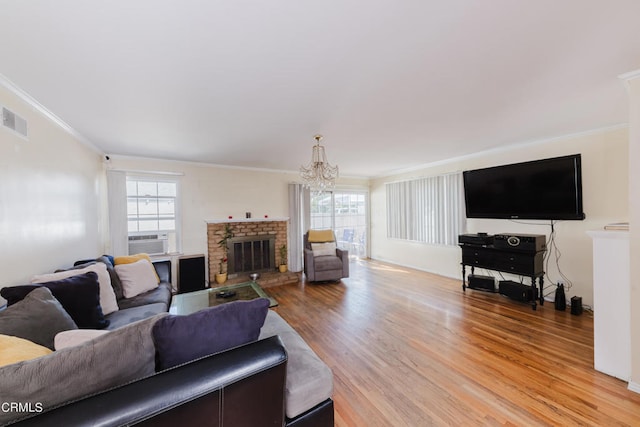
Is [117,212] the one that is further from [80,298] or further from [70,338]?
[70,338]

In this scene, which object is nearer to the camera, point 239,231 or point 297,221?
point 239,231

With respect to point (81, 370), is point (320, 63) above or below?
above

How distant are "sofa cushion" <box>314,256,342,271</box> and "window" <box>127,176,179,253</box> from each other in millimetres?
2635

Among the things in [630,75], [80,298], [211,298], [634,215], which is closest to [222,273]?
[211,298]

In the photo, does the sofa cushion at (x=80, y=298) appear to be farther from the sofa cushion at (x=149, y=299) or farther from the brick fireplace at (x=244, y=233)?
the brick fireplace at (x=244, y=233)

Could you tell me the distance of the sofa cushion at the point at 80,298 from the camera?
1.77 meters

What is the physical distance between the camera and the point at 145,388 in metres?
0.83

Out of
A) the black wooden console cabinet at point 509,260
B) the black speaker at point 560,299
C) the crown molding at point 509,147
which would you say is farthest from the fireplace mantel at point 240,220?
the black speaker at point 560,299

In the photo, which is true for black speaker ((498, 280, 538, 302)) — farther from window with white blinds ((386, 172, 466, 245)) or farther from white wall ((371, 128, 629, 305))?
window with white blinds ((386, 172, 466, 245))

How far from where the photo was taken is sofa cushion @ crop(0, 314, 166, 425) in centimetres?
75

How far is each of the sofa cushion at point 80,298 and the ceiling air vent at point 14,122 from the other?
124 centimetres

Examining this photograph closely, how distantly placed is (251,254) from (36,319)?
361cm

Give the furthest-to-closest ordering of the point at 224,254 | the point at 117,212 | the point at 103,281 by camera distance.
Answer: the point at 224,254 → the point at 117,212 → the point at 103,281

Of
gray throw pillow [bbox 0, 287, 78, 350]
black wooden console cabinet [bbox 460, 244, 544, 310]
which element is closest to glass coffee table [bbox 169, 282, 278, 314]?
gray throw pillow [bbox 0, 287, 78, 350]
